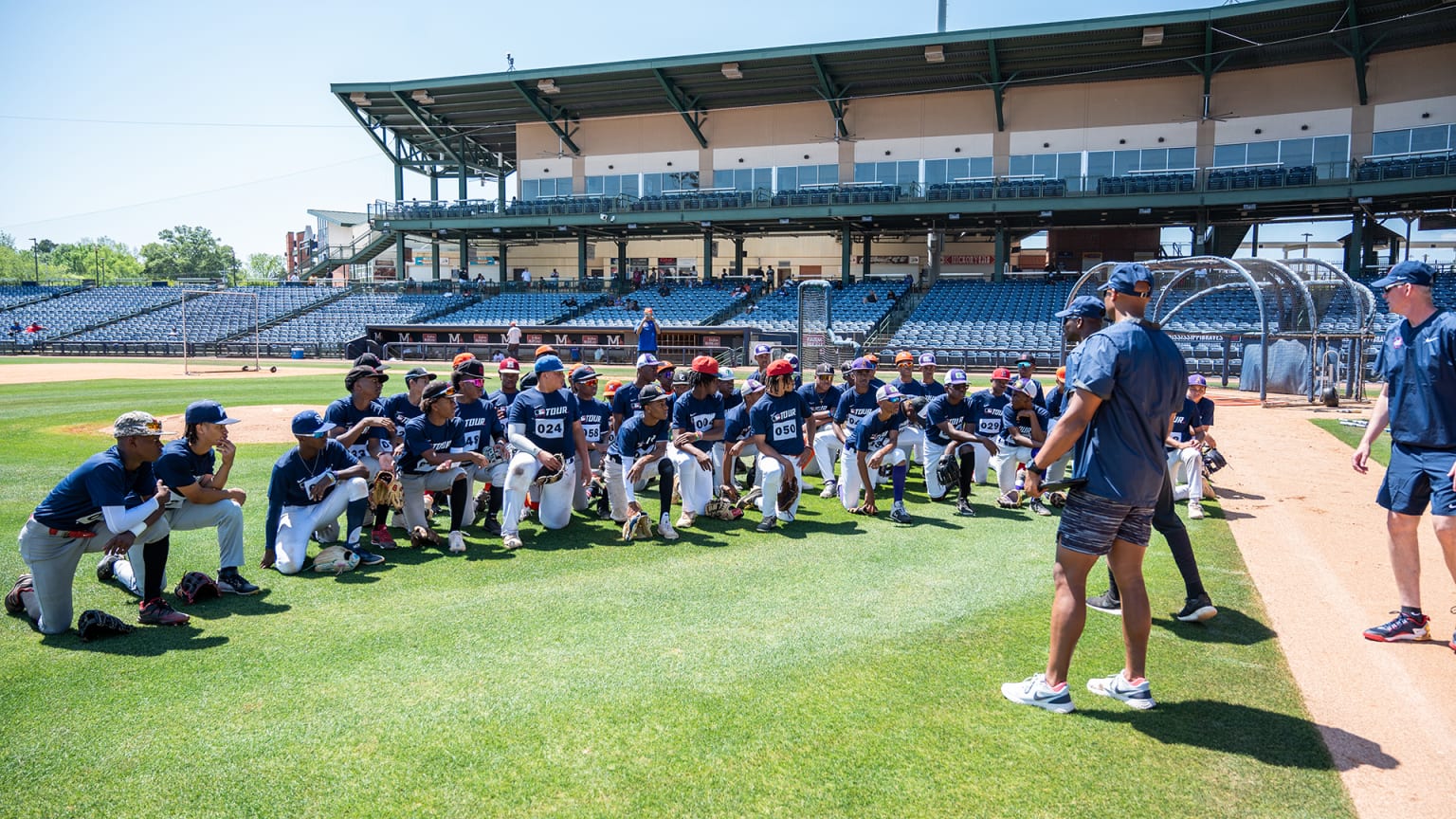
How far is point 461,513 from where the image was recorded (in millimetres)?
7824

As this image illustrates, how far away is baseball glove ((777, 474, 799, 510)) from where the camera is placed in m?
8.49

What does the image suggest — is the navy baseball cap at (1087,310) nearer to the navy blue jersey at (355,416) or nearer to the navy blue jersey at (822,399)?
the navy blue jersey at (822,399)

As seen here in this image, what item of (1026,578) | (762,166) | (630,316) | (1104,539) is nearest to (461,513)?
(1026,578)

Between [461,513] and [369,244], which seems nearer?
[461,513]

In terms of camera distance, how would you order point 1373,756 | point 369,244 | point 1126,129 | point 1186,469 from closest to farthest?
point 1373,756 < point 1186,469 < point 1126,129 < point 369,244

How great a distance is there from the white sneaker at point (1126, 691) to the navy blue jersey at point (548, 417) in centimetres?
528

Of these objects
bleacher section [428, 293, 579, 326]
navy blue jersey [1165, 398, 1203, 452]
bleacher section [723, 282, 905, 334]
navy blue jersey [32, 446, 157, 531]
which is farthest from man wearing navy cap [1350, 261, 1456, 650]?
bleacher section [428, 293, 579, 326]

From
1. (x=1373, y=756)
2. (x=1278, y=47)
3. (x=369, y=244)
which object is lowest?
(x=1373, y=756)

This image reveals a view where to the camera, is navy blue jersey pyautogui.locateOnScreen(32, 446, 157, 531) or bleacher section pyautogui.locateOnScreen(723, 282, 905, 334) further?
bleacher section pyautogui.locateOnScreen(723, 282, 905, 334)

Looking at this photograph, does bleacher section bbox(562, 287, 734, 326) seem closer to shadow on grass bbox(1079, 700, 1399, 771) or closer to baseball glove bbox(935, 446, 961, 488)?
baseball glove bbox(935, 446, 961, 488)

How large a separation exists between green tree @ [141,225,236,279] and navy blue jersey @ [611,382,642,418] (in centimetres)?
12409

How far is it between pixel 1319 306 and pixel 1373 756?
89.4ft

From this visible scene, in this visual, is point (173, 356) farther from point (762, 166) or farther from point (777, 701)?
point (777, 701)

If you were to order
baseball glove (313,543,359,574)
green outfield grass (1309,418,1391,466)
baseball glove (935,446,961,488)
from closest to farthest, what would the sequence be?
baseball glove (313,543,359,574)
baseball glove (935,446,961,488)
green outfield grass (1309,418,1391,466)
